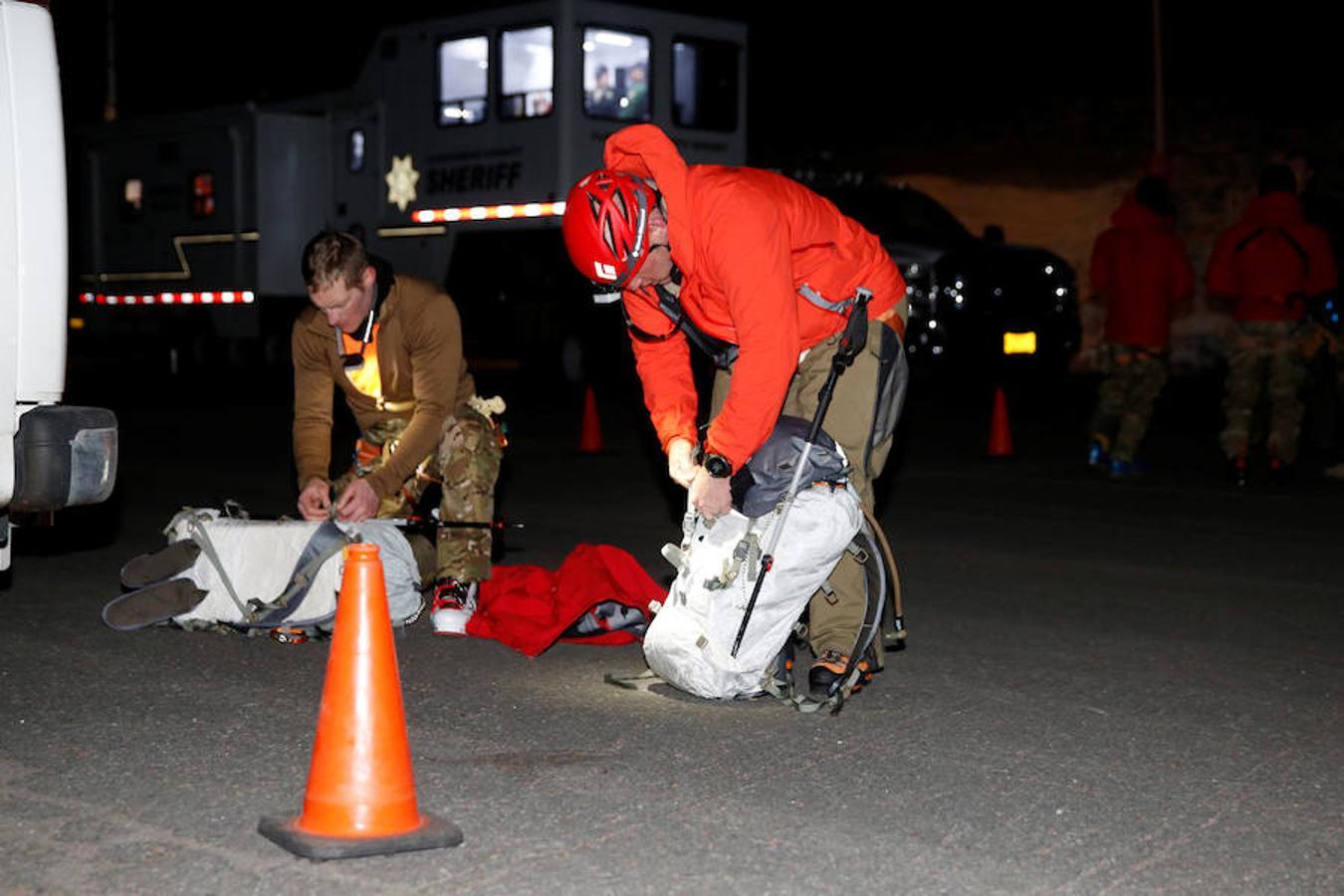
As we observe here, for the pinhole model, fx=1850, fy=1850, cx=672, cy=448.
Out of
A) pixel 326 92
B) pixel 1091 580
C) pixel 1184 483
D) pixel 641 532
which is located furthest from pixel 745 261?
pixel 326 92

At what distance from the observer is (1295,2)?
112 feet

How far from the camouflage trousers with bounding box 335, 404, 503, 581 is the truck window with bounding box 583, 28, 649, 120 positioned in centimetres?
1278

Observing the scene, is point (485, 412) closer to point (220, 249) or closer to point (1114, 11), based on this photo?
point (220, 249)

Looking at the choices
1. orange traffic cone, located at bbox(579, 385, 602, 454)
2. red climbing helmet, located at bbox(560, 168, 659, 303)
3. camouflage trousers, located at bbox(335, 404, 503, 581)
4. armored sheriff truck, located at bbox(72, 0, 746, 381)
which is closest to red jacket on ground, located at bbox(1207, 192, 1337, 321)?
orange traffic cone, located at bbox(579, 385, 602, 454)

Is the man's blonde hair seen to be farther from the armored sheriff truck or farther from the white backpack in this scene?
the armored sheriff truck

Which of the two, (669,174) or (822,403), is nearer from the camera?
(669,174)

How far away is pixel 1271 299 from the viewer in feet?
37.8

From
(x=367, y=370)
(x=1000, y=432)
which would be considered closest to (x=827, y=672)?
(x=367, y=370)

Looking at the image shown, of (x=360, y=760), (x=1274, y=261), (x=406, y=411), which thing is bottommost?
(x=360, y=760)

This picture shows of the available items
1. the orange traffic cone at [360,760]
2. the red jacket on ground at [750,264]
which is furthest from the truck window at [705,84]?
the orange traffic cone at [360,760]

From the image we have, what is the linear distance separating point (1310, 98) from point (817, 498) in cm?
2909

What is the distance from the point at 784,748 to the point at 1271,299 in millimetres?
7486

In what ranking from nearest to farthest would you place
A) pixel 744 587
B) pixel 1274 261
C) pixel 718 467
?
pixel 718 467 → pixel 744 587 → pixel 1274 261

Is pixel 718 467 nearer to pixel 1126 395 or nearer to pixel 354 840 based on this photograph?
pixel 354 840
